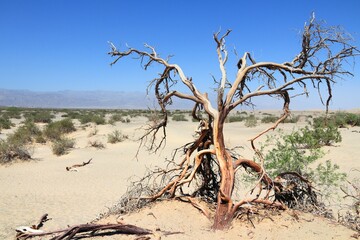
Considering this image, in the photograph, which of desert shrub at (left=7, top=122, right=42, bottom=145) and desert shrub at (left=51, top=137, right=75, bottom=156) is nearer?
desert shrub at (left=51, top=137, right=75, bottom=156)

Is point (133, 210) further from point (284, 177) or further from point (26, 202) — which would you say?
point (26, 202)

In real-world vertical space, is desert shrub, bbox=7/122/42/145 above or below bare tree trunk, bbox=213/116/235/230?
below

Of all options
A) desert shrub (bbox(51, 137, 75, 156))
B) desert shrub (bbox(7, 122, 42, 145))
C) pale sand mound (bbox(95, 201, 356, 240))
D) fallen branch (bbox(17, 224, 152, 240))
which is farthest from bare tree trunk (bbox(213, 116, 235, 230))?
desert shrub (bbox(7, 122, 42, 145))

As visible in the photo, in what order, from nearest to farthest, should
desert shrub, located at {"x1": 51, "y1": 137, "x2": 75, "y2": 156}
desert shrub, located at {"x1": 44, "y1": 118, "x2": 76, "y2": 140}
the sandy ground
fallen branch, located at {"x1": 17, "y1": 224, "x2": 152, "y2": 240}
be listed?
fallen branch, located at {"x1": 17, "y1": 224, "x2": 152, "y2": 240} → the sandy ground → desert shrub, located at {"x1": 51, "y1": 137, "x2": 75, "y2": 156} → desert shrub, located at {"x1": 44, "y1": 118, "x2": 76, "y2": 140}

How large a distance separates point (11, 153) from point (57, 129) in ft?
24.5

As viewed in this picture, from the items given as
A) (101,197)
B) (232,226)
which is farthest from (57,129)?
(232,226)

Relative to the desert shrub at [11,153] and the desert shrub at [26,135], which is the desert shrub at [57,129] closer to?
the desert shrub at [26,135]

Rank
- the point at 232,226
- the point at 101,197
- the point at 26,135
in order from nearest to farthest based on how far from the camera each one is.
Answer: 1. the point at 232,226
2. the point at 101,197
3. the point at 26,135

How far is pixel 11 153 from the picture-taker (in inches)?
530

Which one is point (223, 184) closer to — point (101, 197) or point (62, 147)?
point (101, 197)

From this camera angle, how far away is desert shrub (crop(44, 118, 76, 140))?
19391 millimetres

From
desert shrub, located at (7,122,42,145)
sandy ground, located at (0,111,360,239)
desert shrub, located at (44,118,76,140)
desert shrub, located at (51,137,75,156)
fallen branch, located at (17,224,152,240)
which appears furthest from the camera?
desert shrub, located at (44,118,76,140)

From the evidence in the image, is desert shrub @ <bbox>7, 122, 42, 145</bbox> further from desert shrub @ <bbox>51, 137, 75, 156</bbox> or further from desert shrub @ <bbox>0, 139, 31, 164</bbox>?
desert shrub @ <bbox>0, 139, 31, 164</bbox>

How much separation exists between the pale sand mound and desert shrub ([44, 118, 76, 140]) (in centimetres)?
1465
